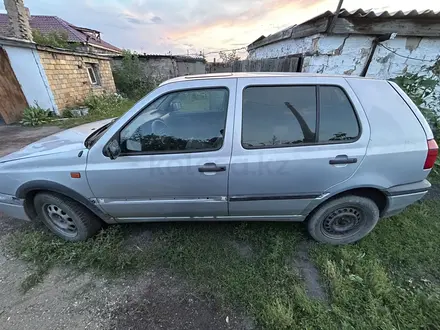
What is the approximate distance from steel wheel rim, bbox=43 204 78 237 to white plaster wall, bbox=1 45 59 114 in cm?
767

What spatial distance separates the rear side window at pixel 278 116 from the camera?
6.16 ft

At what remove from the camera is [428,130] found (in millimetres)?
1945

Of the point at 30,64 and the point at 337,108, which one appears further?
the point at 30,64

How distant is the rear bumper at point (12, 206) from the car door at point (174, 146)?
90 cm

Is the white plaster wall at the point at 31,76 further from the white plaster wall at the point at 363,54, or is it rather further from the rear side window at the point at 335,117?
the rear side window at the point at 335,117

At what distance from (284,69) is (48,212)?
551cm

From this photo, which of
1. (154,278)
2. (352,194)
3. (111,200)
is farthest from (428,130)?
(111,200)

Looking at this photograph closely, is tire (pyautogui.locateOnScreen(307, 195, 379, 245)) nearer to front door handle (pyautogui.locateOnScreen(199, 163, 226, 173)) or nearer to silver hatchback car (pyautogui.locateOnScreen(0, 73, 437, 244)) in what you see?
silver hatchback car (pyautogui.locateOnScreen(0, 73, 437, 244))

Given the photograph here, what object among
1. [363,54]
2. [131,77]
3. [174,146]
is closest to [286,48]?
[363,54]

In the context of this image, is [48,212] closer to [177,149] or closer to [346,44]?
[177,149]

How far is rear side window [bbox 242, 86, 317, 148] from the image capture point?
1.88m

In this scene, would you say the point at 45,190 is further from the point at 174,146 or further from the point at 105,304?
the point at 174,146

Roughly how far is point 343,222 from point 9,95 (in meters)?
10.6

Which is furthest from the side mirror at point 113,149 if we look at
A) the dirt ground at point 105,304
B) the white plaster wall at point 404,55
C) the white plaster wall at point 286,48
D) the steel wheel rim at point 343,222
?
the white plaster wall at point 404,55
